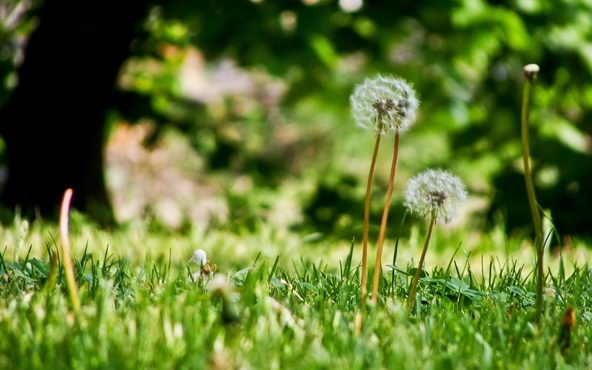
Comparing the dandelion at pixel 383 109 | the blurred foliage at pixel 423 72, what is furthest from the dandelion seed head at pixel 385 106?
the blurred foliage at pixel 423 72

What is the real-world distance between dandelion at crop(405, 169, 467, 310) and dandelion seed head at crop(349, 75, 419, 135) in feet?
0.42

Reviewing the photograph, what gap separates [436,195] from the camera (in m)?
1.66

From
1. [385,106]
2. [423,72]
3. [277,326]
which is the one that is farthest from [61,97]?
[277,326]

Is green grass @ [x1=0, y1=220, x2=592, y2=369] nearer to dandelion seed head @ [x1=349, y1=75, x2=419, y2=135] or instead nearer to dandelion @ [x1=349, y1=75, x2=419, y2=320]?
dandelion @ [x1=349, y1=75, x2=419, y2=320]

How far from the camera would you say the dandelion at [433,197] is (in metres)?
1.66

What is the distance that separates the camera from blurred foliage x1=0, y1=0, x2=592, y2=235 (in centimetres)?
429

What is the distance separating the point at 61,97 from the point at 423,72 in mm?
2255

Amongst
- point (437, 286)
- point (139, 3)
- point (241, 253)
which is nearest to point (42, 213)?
point (139, 3)

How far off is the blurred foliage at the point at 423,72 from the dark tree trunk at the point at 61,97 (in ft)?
0.93

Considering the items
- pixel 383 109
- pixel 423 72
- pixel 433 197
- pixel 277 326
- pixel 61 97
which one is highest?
pixel 423 72

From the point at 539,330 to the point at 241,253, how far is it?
6.74ft

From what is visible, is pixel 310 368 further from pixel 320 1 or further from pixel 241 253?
pixel 320 1

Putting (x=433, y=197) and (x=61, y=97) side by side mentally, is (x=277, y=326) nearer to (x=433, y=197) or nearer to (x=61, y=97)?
(x=433, y=197)

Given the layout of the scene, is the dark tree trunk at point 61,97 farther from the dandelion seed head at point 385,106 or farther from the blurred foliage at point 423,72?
the dandelion seed head at point 385,106
